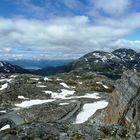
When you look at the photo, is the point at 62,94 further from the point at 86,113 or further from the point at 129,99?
the point at 129,99

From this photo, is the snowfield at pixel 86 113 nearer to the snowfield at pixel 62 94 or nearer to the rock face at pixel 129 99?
the rock face at pixel 129 99

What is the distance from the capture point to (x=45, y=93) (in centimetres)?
12250

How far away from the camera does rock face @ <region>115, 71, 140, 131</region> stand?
2430 cm

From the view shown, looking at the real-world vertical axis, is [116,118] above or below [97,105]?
above

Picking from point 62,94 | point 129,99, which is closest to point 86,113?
point 129,99

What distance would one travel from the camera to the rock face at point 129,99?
24.3m

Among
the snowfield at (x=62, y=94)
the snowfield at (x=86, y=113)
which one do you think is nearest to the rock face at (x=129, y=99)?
the snowfield at (x=86, y=113)

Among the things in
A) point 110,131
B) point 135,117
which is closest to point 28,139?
point 110,131

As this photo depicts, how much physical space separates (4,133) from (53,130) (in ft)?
8.14

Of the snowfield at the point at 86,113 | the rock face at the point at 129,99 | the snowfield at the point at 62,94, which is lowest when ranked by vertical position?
the snowfield at the point at 62,94

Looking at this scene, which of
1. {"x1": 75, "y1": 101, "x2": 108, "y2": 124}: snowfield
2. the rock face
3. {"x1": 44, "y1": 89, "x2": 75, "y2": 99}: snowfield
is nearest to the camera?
the rock face

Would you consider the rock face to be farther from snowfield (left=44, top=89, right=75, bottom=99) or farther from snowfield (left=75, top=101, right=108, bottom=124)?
snowfield (left=44, top=89, right=75, bottom=99)

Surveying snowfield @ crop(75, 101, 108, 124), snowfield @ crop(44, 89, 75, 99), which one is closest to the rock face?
snowfield @ crop(75, 101, 108, 124)

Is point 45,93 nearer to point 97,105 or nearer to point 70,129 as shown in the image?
point 97,105
